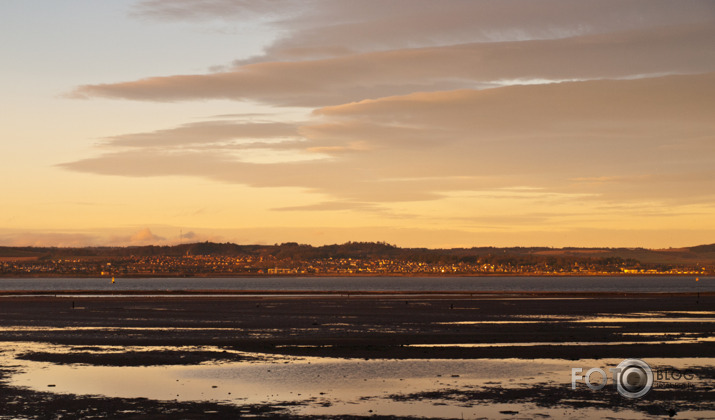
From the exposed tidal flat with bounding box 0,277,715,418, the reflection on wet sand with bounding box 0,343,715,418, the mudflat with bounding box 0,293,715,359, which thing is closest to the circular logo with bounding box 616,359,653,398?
the exposed tidal flat with bounding box 0,277,715,418

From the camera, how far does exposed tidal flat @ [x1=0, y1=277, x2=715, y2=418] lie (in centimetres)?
2389

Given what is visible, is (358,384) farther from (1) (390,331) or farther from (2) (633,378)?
(1) (390,331)

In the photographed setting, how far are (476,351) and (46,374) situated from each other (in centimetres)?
1923

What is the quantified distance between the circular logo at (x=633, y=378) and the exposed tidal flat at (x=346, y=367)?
1.46ft

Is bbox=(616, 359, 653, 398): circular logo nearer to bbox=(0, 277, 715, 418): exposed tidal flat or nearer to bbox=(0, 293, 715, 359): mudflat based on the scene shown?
bbox=(0, 277, 715, 418): exposed tidal flat

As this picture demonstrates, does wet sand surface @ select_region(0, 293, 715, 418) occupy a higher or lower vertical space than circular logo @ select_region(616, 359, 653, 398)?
lower

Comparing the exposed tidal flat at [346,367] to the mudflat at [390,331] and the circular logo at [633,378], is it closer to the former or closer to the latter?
the mudflat at [390,331]

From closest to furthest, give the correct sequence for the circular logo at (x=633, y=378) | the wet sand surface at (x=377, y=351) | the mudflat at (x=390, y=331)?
the wet sand surface at (x=377, y=351), the circular logo at (x=633, y=378), the mudflat at (x=390, y=331)

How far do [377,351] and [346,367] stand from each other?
6.30 metres

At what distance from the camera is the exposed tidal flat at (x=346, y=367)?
23.9 metres

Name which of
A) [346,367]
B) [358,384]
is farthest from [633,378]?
[346,367]

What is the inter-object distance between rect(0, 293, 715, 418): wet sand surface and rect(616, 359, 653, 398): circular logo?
52 centimetres

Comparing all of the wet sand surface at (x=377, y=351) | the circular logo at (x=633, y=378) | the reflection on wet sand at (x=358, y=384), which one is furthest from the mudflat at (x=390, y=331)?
the reflection on wet sand at (x=358, y=384)

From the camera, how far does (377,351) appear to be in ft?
130
